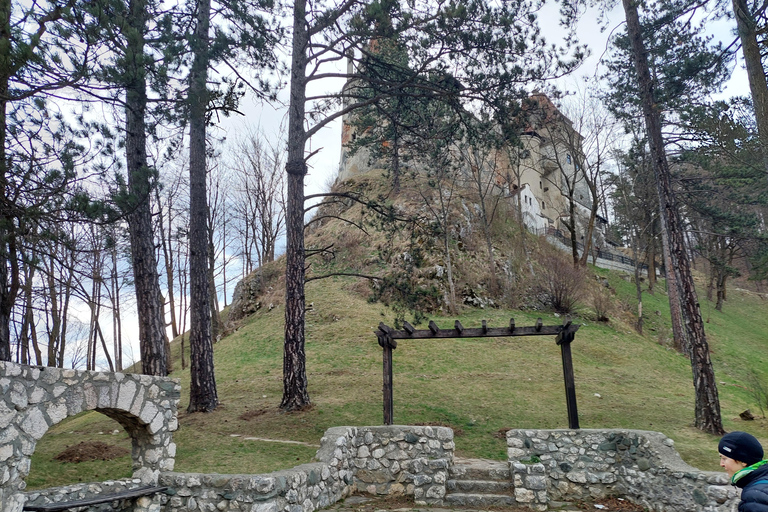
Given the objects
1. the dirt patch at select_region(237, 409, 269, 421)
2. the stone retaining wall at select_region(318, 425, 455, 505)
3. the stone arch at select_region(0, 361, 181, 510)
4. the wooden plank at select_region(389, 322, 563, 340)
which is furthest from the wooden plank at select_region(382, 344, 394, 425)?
the stone arch at select_region(0, 361, 181, 510)

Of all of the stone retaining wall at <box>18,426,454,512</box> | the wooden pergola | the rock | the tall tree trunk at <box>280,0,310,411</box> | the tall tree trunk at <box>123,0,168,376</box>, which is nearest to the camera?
the stone retaining wall at <box>18,426,454,512</box>

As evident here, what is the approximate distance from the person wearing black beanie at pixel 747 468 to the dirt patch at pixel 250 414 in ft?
27.6

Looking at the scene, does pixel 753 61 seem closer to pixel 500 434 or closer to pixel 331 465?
pixel 500 434

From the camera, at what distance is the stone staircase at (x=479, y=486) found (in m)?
7.07

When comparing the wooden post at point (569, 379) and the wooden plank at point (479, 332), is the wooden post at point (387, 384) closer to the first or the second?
the wooden plank at point (479, 332)

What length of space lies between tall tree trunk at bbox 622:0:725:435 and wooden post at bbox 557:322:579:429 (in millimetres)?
2853

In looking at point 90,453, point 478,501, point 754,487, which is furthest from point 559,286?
point 754,487

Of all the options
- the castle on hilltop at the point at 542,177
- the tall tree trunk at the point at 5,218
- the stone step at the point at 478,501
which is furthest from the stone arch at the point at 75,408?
the castle on hilltop at the point at 542,177

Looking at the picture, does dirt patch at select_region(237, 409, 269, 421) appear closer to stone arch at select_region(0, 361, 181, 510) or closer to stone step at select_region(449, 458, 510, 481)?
stone arch at select_region(0, 361, 181, 510)

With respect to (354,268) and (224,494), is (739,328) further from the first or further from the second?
(224,494)

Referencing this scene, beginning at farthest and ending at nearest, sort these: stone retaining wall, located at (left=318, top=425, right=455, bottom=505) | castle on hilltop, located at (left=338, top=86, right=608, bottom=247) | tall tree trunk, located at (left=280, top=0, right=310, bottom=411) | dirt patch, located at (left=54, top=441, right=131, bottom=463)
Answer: castle on hilltop, located at (left=338, top=86, right=608, bottom=247), tall tree trunk, located at (left=280, top=0, right=310, bottom=411), stone retaining wall, located at (left=318, top=425, right=455, bottom=505), dirt patch, located at (left=54, top=441, right=131, bottom=463)

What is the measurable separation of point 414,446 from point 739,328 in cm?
2289

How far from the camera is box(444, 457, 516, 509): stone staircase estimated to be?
23.2 ft

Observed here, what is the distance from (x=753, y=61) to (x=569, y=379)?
6.23 meters
